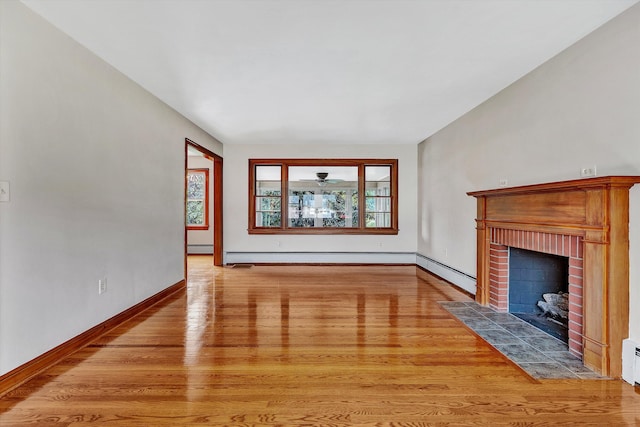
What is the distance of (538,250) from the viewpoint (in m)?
2.70

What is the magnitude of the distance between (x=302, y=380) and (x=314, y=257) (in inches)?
162

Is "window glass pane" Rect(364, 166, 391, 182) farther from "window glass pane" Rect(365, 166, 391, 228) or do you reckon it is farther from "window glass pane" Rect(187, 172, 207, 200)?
"window glass pane" Rect(187, 172, 207, 200)

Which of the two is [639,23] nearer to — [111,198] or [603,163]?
[603,163]

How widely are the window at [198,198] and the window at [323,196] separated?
1977mm

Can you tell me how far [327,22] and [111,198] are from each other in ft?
8.09

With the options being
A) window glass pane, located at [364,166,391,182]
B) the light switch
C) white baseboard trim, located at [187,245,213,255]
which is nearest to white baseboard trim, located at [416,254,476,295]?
window glass pane, located at [364,166,391,182]

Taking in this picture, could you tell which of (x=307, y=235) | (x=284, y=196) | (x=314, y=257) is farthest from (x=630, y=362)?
(x=284, y=196)

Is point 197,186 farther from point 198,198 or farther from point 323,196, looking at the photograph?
point 323,196

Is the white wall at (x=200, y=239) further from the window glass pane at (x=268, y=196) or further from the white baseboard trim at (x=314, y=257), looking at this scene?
the window glass pane at (x=268, y=196)

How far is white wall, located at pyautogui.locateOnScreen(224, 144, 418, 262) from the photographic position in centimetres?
603

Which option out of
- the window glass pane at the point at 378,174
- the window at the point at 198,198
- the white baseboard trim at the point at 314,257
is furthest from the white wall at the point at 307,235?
the window at the point at 198,198

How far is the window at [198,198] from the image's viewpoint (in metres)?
7.45

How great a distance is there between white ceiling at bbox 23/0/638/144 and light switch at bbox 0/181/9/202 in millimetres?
1180

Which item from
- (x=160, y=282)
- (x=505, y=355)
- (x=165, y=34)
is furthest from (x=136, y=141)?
(x=505, y=355)
